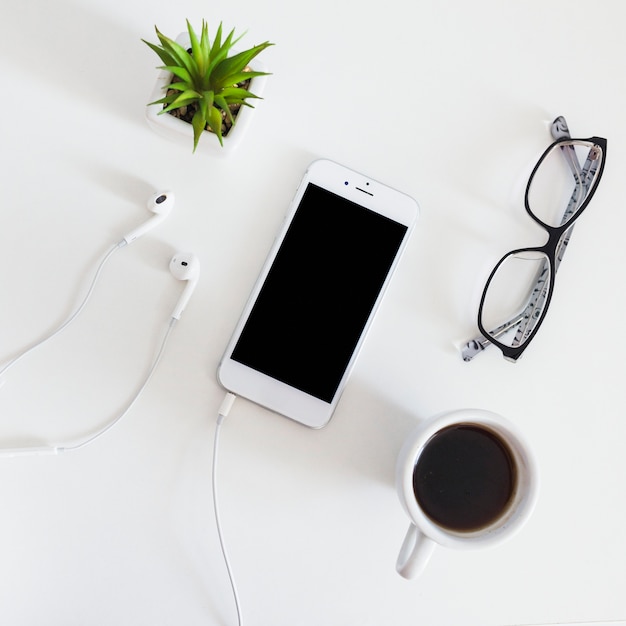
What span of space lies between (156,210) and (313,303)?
0.68ft

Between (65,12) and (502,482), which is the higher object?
(65,12)

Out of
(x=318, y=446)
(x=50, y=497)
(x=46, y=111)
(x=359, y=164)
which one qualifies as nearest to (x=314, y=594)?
(x=318, y=446)

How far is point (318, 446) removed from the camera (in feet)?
2.42

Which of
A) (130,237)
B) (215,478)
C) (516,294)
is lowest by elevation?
(215,478)

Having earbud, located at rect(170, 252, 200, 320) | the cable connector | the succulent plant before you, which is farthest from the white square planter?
the cable connector

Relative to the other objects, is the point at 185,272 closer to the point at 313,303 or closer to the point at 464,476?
the point at 313,303

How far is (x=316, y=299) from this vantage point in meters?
0.71

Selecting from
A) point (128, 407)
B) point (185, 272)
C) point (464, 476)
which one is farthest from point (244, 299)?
point (464, 476)

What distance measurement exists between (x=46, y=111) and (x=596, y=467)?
31.3 inches

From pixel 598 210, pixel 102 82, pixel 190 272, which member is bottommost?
pixel 190 272

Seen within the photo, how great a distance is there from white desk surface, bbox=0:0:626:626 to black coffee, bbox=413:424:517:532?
67 mm

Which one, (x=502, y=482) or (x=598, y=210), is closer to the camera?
(x=502, y=482)

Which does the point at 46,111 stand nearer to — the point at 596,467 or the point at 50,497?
the point at 50,497

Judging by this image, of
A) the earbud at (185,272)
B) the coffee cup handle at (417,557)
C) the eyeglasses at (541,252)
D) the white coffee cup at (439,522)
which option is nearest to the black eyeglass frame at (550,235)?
the eyeglasses at (541,252)
